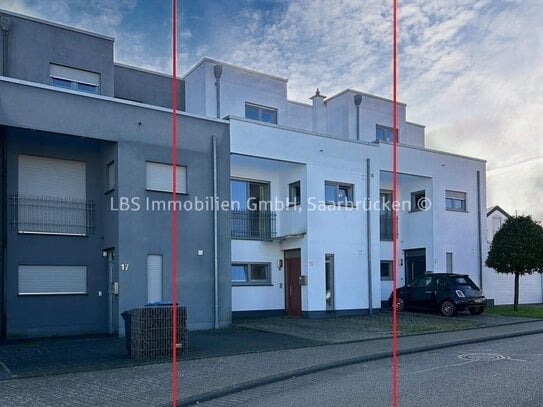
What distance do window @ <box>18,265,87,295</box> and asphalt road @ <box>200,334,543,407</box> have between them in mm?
9043

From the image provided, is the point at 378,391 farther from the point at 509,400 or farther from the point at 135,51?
the point at 135,51

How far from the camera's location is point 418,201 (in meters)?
25.9

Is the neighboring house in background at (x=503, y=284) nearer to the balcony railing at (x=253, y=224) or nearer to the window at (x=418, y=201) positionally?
the window at (x=418, y=201)

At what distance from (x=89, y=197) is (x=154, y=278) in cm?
314

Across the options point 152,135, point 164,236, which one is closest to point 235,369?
point 164,236

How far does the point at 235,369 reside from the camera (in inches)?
422

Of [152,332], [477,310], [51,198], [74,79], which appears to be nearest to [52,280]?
[51,198]

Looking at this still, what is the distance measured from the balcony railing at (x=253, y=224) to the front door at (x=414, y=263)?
7320mm

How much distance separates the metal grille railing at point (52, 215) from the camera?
16125 mm

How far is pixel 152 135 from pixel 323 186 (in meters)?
6.86

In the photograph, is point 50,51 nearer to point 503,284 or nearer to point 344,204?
point 344,204

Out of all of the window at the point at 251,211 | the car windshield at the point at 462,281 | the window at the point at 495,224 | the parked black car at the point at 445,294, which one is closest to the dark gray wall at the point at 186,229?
the window at the point at 251,211

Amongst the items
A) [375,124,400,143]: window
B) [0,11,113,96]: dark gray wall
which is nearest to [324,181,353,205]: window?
[375,124,400,143]: window

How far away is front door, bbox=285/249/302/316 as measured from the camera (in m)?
21.1
